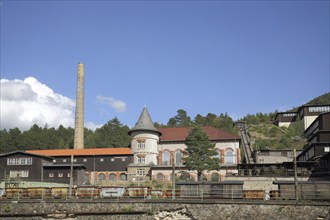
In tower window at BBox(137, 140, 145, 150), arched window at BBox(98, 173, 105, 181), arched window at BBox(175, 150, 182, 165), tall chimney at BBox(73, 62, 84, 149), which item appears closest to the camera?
arched window at BBox(98, 173, 105, 181)

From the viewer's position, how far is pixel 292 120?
95.9 m

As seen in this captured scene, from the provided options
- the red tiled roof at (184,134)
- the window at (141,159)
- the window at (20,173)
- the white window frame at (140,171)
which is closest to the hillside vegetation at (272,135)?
the red tiled roof at (184,134)

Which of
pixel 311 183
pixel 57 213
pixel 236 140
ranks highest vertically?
pixel 236 140

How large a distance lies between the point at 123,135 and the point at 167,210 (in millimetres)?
67450

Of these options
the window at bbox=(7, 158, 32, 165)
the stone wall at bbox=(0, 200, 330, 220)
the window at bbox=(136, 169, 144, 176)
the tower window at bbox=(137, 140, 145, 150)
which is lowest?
the stone wall at bbox=(0, 200, 330, 220)

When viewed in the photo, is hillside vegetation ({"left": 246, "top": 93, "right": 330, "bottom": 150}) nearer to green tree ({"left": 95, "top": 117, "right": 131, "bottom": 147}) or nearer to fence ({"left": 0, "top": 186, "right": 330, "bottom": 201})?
green tree ({"left": 95, "top": 117, "right": 131, "bottom": 147})

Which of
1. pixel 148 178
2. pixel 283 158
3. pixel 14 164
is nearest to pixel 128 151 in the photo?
pixel 148 178

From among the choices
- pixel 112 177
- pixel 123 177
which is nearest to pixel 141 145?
pixel 123 177

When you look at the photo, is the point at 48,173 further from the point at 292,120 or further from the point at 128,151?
the point at 292,120

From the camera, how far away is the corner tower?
224 feet

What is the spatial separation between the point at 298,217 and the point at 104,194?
53.4ft

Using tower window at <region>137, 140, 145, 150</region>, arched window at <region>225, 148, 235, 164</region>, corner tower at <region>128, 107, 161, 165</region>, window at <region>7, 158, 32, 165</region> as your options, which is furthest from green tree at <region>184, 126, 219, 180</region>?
window at <region>7, 158, 32, 165</region>

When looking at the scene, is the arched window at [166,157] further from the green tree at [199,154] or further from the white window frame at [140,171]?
the green tree at [199,154]

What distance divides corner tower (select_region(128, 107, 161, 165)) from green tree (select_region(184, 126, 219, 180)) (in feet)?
40.9
